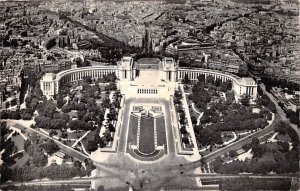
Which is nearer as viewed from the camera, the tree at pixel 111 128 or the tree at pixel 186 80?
the tree at pixel 111 128

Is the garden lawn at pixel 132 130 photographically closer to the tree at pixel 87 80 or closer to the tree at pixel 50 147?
the tree at pixel 50 147

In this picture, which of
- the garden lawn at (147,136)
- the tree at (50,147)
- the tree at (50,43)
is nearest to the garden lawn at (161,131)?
the garden lawn at (147,136)

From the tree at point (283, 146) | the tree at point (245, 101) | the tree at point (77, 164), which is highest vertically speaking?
the tree at point (245, 101)

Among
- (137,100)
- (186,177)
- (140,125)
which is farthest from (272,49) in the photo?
(186,177)

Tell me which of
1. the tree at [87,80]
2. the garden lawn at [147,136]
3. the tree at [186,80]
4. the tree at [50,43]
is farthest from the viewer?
the tree at [50,43]

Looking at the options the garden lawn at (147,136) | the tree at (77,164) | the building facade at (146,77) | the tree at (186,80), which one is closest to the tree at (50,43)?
the building facade at (146,77)

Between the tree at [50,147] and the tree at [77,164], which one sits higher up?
the tree at [50,147]

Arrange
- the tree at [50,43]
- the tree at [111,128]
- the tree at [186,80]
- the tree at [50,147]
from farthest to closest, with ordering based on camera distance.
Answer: the tree at [50,43], the tree at [186,80], the tree at [111,128], the tree at [50,147]

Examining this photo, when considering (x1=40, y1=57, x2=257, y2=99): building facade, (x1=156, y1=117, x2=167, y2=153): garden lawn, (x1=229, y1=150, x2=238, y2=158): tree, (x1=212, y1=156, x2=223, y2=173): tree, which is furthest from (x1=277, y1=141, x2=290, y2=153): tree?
(x1=40, y1=57, x2=257, y2=99): building facade

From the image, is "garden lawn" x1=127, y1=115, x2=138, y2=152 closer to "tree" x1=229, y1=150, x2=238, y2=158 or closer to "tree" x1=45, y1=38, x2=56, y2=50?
"tree" x1=229, y1=150, x2=238, y2=158

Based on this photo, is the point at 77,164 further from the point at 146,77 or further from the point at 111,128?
the point at 146,77
